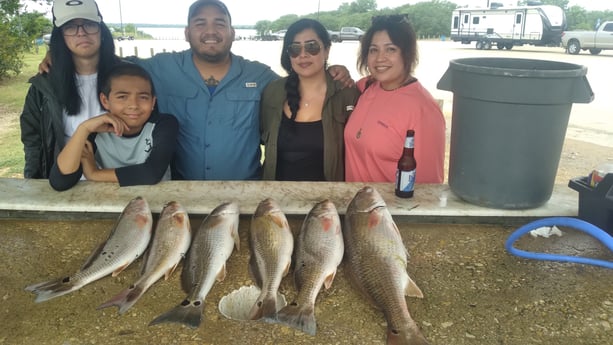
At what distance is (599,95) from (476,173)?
13.8 meters

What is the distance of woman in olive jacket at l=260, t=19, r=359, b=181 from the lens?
3.55 meters

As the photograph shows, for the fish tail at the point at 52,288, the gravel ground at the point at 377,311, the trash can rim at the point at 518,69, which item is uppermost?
the trash can rim at the point at 518,69

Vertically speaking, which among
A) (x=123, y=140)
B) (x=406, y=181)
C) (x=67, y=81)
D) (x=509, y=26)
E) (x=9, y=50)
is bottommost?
(x=406, y=181)

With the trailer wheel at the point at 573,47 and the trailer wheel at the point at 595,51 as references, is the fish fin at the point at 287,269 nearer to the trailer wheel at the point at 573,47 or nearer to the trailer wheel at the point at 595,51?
the trailer wheel at the point at 573,47

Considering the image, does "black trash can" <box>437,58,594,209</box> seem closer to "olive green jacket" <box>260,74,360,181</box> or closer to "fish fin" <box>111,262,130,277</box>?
"olive green jacket" <box>260,74,360,181</box>

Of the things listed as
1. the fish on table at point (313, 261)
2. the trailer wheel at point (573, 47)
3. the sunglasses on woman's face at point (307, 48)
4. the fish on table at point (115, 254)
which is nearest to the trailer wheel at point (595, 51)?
the trailer wheel at point (573, 47)

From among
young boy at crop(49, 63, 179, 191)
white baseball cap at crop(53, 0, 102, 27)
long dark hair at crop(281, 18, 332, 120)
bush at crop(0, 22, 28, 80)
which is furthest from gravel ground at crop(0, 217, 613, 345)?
bush at crop(0, 22, 28, 80)

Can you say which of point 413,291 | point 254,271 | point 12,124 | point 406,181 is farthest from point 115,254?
point 12,124

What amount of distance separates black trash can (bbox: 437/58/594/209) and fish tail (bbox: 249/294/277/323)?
1.32 meters

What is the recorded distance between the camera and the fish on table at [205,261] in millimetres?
1698

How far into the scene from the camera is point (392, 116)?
10.5 feet

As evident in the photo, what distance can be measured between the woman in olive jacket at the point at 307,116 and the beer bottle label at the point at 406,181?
3.36ft

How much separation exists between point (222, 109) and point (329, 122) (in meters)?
0.85

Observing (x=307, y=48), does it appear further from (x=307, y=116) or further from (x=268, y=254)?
(x=268, y=254)
